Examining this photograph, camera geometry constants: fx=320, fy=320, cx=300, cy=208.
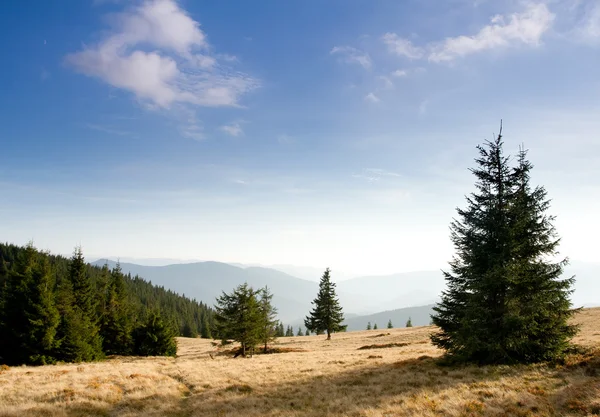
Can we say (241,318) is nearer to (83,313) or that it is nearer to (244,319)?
(244,319)

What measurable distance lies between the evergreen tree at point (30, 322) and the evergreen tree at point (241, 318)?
15.8 m

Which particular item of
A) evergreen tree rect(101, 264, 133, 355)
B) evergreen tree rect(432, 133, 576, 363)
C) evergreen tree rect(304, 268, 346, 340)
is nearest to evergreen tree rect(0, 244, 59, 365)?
evergreen tree rect(101, 264, 133, 355)

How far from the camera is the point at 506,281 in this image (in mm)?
17406

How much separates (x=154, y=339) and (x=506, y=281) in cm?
4426

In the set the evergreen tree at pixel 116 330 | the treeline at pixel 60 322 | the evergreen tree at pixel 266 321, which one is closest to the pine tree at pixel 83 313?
the treeline at pixel 60 322

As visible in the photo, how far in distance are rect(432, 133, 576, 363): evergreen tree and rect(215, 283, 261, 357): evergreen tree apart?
24.1m

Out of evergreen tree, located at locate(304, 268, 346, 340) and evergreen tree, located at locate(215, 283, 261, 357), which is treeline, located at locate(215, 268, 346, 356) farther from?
evergreen tree, located at locate(304, 268, 346, 340)

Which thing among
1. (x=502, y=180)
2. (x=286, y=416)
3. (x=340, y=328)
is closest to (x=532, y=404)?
(x=286, y=416)

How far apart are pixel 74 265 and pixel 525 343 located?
48863mm

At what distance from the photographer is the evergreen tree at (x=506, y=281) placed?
56.7ft

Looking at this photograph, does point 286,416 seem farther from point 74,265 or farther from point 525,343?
point 74,265

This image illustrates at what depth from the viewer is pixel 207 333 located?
357ft

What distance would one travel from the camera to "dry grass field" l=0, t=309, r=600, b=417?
12.7m

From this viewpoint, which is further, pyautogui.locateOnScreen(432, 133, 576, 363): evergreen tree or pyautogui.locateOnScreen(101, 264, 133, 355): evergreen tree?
pyautogui.locateOnScreen(101, 264, 133, 355): evergreen tree
